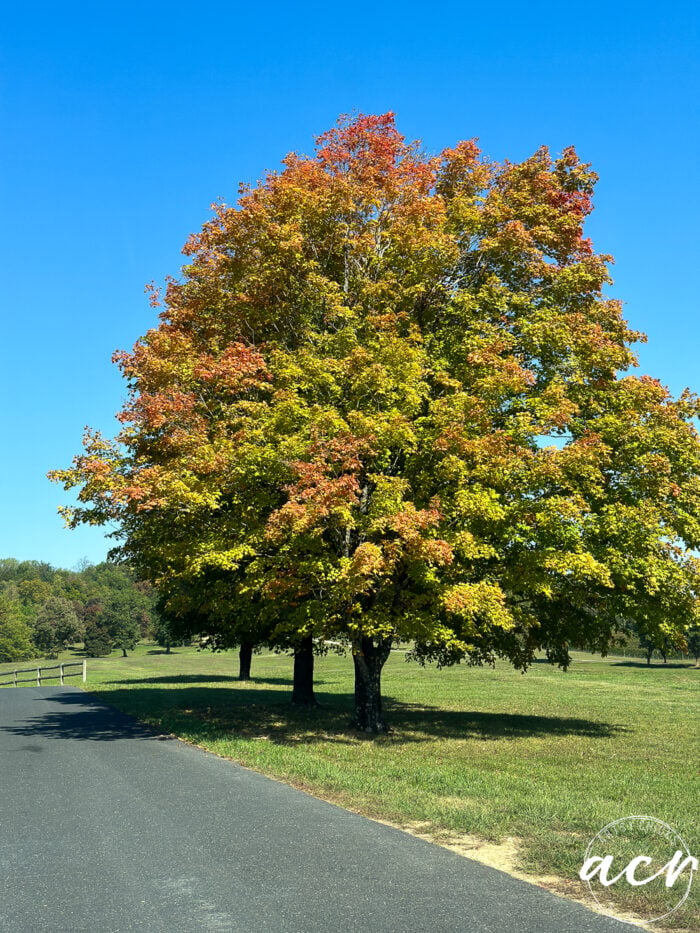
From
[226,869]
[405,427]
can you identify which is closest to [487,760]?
[405,427]

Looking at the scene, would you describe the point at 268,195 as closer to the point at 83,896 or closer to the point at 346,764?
the point at 346,764

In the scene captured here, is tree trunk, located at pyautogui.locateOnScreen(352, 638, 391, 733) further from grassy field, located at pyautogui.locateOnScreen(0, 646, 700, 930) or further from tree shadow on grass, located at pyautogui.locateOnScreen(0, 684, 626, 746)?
grassy field, located at pyautogui.locateOnScreen(0, 646, 700, 930)

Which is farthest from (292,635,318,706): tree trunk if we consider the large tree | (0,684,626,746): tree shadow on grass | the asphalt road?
the asphalt road

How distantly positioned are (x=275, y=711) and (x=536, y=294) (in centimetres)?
1459

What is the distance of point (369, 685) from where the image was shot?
723 inches

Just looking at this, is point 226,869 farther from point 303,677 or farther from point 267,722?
point 303,677

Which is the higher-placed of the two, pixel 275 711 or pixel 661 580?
pixel 661 580

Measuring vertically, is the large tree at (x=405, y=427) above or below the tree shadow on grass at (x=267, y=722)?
above

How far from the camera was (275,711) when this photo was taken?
75.5ft

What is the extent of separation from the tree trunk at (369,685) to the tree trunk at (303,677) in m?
6.08

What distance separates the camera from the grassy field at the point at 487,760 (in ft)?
Result: 28.4

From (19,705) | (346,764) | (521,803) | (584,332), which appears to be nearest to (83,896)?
(521,803)

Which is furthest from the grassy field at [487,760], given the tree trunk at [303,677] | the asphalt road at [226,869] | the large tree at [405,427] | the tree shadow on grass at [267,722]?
the large tree at [405,427]

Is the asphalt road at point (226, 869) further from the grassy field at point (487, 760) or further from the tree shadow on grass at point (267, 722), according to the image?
the tree shadow on grass at point (267, 722)
